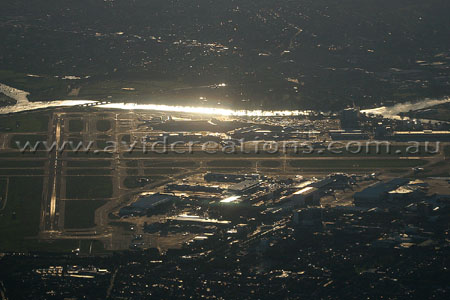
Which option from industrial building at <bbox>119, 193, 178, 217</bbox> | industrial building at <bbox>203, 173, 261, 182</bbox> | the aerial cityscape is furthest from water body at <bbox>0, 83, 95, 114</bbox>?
industrial building at <bbox>119, 193, 178, 217</bbox>

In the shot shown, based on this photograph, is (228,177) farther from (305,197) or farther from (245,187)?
(305,197)

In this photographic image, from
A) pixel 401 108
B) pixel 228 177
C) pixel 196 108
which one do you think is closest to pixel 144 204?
pixel 228 177

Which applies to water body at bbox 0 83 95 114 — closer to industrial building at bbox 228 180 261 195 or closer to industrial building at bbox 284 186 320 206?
industrial building at bbox 228 180 261 195

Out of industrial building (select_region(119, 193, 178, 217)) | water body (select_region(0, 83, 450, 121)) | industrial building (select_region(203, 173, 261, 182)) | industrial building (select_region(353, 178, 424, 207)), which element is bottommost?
industrial building (select_region(119, 193, 178, 217))

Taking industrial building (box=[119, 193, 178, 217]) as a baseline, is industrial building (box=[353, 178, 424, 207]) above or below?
above

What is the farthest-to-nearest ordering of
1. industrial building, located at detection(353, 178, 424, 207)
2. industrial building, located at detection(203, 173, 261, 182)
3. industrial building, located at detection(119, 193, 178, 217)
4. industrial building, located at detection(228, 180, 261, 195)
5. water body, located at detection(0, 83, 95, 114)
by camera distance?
water body, located at detection(0, 83, 95, 114) → industrial building, located at detection(203, 173, 261, 182) → industrial building, located at detection(228, 180, 261, 195) → industrial building, located at detection(353, 178, 424, 207) → industrial building, located at detection(119, 193, 178, 217)

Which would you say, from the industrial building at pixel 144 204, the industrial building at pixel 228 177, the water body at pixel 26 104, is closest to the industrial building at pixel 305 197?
the industrial building at pixel 228 177

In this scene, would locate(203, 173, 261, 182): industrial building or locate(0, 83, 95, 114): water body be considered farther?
locate(0, 83, 95, 114): water body

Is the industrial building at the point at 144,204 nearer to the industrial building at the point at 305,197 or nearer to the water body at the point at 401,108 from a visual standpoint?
the industrial building at the point at 305,197
